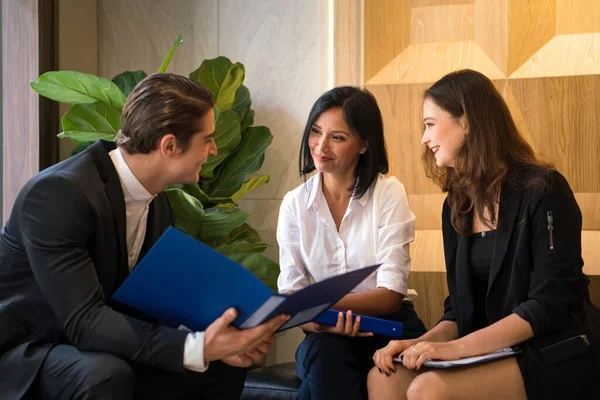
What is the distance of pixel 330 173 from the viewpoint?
2.56 m

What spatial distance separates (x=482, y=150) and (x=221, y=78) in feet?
4.74

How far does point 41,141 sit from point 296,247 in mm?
1526

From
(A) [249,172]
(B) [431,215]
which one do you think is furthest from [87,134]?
(B) [431,215]

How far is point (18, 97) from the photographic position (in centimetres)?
336

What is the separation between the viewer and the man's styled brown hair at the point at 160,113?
1.88 meters

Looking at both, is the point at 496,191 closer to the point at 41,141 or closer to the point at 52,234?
the point at 52,234

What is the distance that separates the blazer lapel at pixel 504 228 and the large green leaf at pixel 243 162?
1.37 metres

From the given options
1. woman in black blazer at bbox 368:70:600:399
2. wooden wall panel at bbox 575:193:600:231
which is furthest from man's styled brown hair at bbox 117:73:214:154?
wooden wall panel at bbox 575:193:600:231

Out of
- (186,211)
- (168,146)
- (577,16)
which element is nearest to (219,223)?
(186,211)

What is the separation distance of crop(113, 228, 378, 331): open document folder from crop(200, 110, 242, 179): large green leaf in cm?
141

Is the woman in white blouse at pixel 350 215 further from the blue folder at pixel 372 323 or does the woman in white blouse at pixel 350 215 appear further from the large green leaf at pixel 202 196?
the large green leaf at pixel 202 196

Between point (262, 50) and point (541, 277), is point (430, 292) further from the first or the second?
point (262, 50)

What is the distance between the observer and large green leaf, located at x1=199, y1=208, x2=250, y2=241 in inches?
118

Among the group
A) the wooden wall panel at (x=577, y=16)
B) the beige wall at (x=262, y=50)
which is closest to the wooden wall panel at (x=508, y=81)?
the wooden wall panel at (x=577, y=16)
